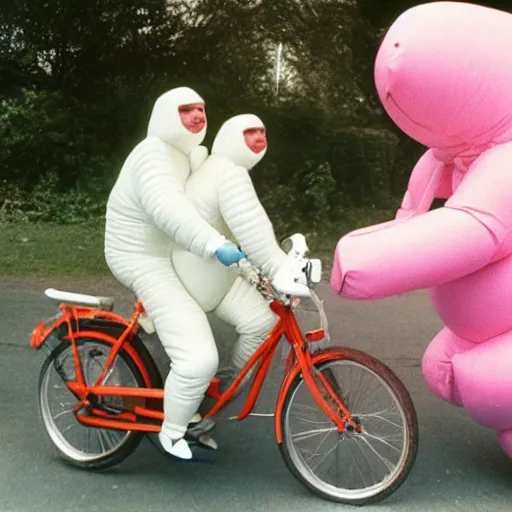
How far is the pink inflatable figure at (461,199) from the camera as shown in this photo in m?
3.07

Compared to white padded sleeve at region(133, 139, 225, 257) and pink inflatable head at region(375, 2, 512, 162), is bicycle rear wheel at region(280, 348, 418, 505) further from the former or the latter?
pink inflatable head at region(375, 2, 512, 162)

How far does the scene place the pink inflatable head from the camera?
311 centimetres

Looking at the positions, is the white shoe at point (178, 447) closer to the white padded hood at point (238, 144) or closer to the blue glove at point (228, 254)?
the blue glove at point (228, 254)

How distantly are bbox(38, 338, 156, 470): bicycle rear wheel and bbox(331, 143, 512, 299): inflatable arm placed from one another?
44.5 inches

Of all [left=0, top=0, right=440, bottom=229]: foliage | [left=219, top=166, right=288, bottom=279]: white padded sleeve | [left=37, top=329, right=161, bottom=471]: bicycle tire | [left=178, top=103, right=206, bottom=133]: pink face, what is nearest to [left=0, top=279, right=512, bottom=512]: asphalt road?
[left=37, top=329, right=161, bottom=471]: bicycle tire

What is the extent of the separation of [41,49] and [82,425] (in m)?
9.08

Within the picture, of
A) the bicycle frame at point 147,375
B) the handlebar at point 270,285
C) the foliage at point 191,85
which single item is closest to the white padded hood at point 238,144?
the handlebar at point 270,285

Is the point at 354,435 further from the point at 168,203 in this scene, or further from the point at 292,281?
the point at 168,203

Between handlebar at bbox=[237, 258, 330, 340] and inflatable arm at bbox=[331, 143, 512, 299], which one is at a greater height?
inflatable arm at bbox=[331, 143, 512, 299]

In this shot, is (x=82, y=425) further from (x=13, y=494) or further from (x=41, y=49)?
(x=41, y=49)

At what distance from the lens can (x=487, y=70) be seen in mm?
3111

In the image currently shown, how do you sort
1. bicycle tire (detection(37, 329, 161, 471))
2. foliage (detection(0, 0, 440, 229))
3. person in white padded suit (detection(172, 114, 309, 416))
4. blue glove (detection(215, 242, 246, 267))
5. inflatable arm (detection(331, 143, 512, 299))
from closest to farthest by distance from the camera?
inflatable arm (detection(331, 143, 512, 299)), blue glove (detection(215, 242, 246, 267)), person in white padded suit (detection(172, 114, 309, 416)), bicycle tire (detection(37, 329, 161, 471)), foliage (detection(0, 0, 440, 229))

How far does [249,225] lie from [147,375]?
80 centimetres

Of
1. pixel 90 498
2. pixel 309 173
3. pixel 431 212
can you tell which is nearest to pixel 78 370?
pixel 90 498
